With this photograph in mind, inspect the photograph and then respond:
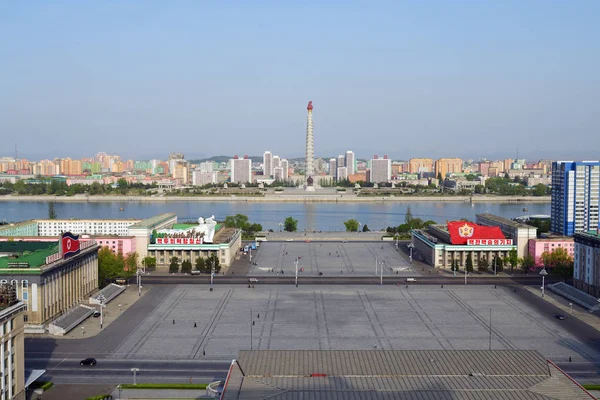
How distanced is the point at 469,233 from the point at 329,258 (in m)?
6.12

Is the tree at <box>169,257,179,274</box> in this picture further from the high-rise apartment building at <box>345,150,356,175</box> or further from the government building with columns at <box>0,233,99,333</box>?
the high-rise apartment building at <box>345,150,356,175</box>

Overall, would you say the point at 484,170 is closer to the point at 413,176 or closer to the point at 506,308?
the point at 413,176

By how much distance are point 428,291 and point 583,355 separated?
25.9 ft

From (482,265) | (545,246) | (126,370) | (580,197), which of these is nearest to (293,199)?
(580,197)

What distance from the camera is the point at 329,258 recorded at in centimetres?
3003

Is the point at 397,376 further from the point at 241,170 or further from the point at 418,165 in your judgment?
the point at 418,165

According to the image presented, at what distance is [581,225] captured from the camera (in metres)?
32.3

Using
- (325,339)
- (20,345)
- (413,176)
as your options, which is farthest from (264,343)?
(413,176)

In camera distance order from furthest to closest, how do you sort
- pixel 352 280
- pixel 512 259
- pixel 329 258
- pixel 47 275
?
pixel 329 258 < pixel 512 259 < pixel 352 280 < pixel 47 275

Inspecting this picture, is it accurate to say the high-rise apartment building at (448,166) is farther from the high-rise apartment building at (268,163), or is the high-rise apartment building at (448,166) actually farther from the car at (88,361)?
the car at (88,361)

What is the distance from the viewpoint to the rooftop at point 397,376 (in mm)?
9688

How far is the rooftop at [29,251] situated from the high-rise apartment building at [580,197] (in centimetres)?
2361

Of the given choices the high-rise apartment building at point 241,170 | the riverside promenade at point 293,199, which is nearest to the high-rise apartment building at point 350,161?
the high-rise apartment building at point 241,170

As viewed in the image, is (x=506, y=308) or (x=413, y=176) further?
(x=413, y=176)
